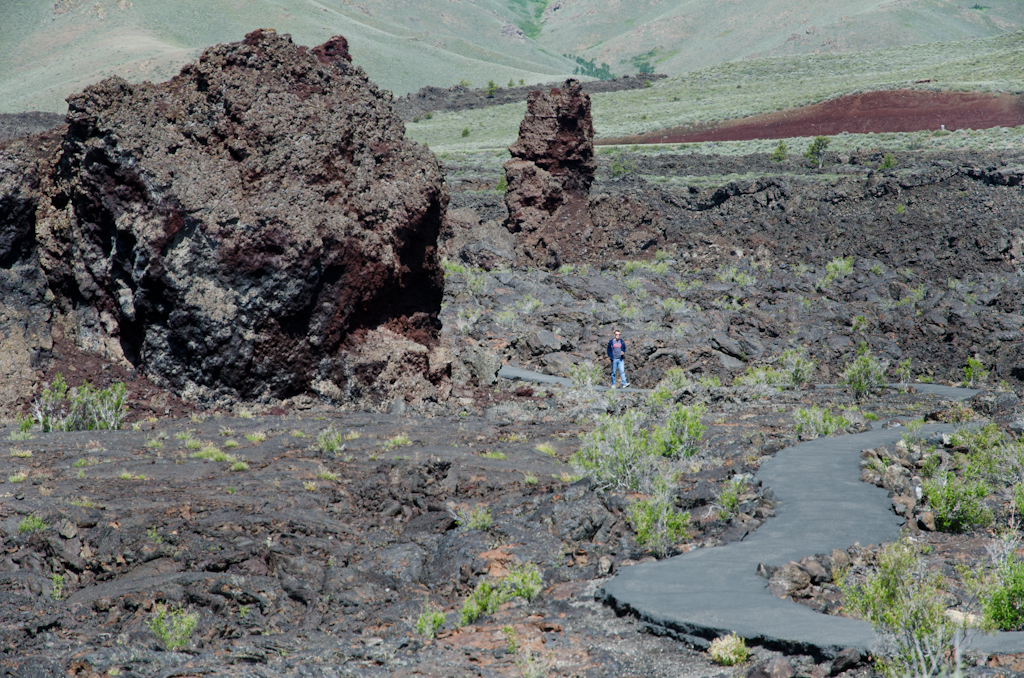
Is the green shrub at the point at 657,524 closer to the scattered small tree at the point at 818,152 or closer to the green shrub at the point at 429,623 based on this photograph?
the green shrub at the point at 429,623

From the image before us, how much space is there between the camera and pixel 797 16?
6471 inches

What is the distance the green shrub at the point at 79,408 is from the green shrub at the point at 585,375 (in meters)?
8.66

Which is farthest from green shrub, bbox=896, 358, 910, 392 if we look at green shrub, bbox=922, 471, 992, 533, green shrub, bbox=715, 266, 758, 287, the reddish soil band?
the reddish soil band

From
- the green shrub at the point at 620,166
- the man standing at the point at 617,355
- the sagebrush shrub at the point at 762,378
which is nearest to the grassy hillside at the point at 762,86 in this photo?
the green shrub at the point at 620,166

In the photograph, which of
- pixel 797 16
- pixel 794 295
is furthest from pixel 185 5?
pixel 794 295

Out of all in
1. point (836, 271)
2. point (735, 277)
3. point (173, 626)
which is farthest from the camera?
point (735, 277)

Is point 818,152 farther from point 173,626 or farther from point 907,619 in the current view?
point 173,626

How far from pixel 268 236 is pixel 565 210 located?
60.3 feet

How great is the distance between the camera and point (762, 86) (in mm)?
76125

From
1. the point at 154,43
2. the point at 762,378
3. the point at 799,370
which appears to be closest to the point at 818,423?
the point at 762,378

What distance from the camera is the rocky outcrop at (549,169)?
1204 inches

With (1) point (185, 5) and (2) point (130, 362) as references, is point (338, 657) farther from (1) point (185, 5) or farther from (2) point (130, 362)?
(1) point (185, 5)

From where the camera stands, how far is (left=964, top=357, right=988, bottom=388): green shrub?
58.1ft

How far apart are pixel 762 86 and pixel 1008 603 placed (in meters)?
77.4
